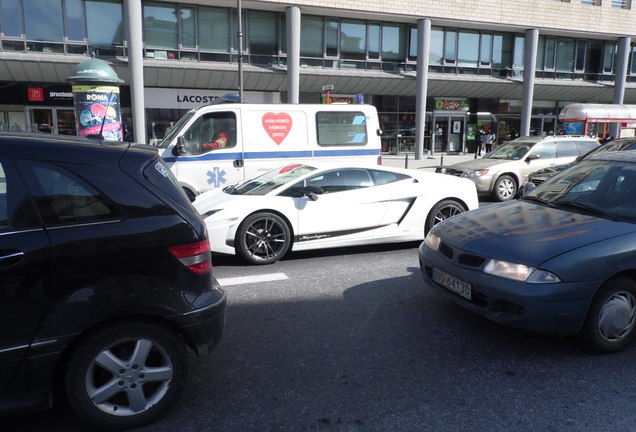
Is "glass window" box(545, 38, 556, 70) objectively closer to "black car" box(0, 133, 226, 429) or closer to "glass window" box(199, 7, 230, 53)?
"glass window" box(199, 7, 230, 53)

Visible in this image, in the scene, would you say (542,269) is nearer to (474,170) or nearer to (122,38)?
(474,170)

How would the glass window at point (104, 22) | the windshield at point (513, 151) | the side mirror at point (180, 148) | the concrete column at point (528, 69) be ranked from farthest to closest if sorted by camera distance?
the concrete column at point (528, 69)
the glass window at point (104, 22)
the windshield at point (513, 151)
the side mirror at point (180, 148)

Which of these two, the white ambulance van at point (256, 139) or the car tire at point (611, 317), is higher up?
the white ambulance van at point (256, 139)

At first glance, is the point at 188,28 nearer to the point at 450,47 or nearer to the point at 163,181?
the point at 450,47

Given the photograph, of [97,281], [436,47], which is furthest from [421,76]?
[97,281]

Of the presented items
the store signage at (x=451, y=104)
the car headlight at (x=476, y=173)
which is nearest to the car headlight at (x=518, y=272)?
the car headlight at (x=476, y=173)

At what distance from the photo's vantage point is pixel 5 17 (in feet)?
64.8

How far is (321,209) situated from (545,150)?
8.90 m

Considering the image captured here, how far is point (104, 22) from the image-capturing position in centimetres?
2112

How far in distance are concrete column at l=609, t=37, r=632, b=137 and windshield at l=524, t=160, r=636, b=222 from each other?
29.2 meters

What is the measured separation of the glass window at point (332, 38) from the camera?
24.2 metres

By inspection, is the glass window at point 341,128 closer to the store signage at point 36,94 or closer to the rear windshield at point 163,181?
the rear windshield at point 163,181

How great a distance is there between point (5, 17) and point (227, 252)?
19.6 meters

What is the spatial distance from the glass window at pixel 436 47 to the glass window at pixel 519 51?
4.75 meters
